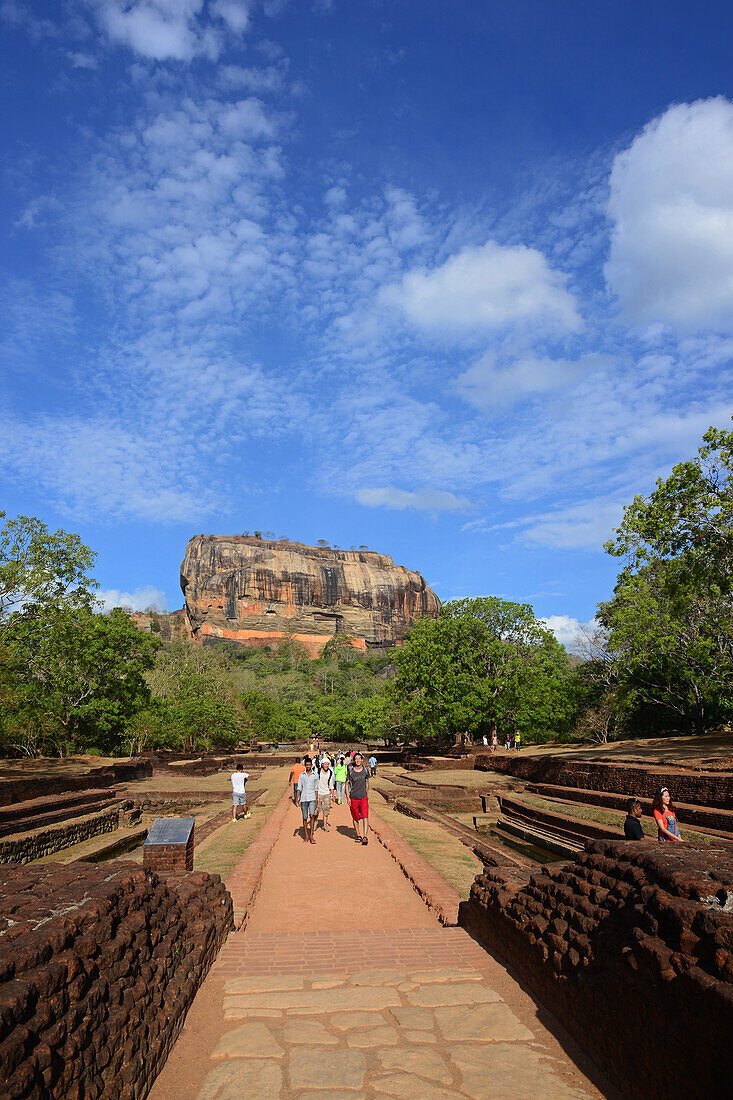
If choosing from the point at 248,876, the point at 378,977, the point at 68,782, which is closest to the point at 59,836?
the point at 68,782

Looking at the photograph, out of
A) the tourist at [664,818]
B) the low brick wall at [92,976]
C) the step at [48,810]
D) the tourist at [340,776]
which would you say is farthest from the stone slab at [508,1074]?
the tourist at [340,776]

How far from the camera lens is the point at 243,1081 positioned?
10.5 ft

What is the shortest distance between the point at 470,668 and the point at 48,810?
2206 centimetres

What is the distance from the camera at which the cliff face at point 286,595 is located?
10731 cm

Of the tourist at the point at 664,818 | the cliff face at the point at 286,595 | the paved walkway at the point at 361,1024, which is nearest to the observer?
the paved walkway at the point at 361,1024

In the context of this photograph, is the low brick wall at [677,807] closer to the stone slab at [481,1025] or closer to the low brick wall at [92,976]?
the stone slab at [481,1025]

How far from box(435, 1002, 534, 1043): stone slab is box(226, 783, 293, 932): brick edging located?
2.67m

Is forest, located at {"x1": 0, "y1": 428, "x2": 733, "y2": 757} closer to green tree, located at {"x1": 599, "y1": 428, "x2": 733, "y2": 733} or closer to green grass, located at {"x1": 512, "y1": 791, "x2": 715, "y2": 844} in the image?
green tree, located at {"x1": 599, "y1": 428, "x2": 733, "y2": 733}

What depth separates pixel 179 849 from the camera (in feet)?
19.6

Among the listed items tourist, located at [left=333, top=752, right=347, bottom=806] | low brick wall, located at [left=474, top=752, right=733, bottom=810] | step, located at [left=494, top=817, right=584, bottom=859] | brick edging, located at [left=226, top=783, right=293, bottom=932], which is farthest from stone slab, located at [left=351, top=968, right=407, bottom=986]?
tourist, located at [left=333, top=752, right=347, bottom=806]

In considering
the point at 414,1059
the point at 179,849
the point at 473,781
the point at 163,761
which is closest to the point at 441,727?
the point at 473,781

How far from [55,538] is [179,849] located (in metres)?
17.0

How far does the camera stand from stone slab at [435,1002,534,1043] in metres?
3.71

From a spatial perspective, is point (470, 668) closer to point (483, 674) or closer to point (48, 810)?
point (483, 674)
